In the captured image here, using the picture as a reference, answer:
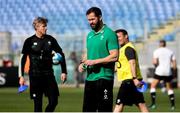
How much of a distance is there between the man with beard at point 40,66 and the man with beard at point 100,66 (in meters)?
2.33

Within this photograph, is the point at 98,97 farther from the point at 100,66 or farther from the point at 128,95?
the point at 128,95

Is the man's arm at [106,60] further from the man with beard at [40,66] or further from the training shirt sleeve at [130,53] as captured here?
the training shirt sleeve at [130,53]

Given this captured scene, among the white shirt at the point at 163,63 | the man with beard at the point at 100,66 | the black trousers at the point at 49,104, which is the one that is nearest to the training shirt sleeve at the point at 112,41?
the man with beard at the point at 100,66

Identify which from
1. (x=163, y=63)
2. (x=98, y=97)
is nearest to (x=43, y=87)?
(x=98, y=97)

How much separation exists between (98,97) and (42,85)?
2620mm

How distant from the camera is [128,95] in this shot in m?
12.1

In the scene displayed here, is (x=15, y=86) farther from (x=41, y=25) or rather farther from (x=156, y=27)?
(x=41, y=25)

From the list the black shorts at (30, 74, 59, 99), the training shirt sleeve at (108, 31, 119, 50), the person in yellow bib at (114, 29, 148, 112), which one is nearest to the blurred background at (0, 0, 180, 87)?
the person in yellow bib at (114, 29, 148, 112)

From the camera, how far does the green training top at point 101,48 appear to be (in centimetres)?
831

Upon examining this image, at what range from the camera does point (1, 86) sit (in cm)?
2983

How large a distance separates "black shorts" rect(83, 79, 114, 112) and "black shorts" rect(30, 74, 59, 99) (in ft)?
8.07

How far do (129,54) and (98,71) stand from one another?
334cm

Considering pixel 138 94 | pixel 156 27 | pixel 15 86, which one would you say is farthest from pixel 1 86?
pixel 138 94

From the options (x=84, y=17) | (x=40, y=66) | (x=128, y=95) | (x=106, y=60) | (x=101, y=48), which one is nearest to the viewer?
(x=106, y=60)
